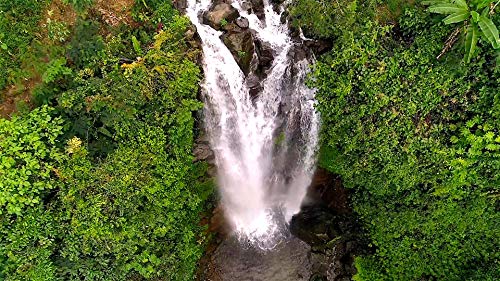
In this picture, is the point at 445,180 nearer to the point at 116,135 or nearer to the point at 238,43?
the point at 238,43

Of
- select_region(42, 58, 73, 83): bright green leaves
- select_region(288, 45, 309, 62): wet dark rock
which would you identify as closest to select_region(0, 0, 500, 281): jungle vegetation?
select_region(42, 58, 73, 83): bright green leaves

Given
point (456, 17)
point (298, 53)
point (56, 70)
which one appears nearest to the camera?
point (456, 17)

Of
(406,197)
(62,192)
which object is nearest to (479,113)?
(406,197)

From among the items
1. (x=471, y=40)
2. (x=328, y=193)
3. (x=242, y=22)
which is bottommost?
(x=328, y=193)

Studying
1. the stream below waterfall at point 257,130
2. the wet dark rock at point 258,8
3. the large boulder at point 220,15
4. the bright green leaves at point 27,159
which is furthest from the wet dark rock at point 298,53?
the bright green leaves at point 27,159

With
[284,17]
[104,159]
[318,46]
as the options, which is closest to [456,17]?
[318,46]

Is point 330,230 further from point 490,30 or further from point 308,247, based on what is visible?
point 490,30
